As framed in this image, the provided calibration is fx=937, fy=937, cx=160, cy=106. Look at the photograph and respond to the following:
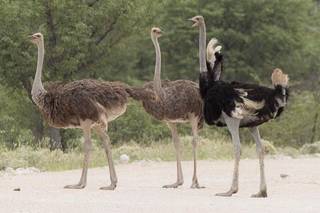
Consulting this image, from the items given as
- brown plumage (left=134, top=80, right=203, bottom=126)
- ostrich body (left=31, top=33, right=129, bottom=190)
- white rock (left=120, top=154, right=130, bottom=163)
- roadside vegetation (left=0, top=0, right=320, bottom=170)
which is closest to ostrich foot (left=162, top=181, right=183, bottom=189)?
brown plumage (left=134, top=80, right=203, bottom=126)

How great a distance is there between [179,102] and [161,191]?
174 centimetres

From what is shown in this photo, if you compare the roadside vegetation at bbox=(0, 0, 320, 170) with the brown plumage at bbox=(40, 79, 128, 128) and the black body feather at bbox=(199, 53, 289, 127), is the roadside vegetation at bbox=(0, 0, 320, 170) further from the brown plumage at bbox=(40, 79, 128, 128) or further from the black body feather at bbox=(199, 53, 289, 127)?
the black body feather at bbox=(199, 53, 289, 127)

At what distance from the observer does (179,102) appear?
1388cm

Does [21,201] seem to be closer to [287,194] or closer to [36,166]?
[287,194]

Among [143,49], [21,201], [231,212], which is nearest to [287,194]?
[231,212]

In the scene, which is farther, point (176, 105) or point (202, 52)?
point (176, 105)

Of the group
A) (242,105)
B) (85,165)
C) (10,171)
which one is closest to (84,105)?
(85,165)

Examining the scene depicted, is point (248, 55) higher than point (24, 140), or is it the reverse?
point (248, 55)

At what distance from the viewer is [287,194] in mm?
12453

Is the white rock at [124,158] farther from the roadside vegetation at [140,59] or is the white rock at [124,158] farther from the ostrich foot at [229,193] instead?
the ostrich foot at [229,193]

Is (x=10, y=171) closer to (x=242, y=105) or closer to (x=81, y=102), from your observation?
(x=81, y=102)

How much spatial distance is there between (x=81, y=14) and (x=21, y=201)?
13.4 m

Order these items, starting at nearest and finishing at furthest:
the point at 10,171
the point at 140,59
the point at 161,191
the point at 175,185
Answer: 1. the point at 161,191
2. the point at 175,185
3. the point at 10,171
4. the point at 140,59

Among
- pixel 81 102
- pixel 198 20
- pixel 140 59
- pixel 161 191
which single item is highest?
pixel 198 20
